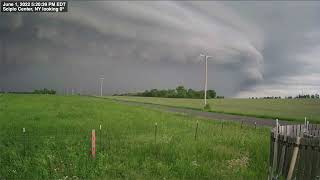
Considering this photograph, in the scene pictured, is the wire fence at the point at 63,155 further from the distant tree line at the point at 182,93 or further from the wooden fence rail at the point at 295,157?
the distant tree line at the point at 182,93

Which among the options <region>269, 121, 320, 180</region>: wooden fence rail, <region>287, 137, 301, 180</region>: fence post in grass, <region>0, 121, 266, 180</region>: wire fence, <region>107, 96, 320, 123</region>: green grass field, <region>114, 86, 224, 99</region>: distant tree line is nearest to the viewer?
<region>269, 121, 320, 180</region>: wooden fence rail

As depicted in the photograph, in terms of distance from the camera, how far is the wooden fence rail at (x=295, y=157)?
1201cm

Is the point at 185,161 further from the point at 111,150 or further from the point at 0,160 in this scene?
the point at 0,160

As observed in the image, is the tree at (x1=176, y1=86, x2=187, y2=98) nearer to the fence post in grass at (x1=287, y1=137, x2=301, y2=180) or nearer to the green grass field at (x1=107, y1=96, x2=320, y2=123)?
the green grass field at (x1=107, y1=96, x2=320, y2=123)

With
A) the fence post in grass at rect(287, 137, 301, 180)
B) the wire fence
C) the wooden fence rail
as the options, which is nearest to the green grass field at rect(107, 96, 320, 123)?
the wire fence

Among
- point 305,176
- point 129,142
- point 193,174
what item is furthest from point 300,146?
point 129,142

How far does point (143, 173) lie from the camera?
14.2m

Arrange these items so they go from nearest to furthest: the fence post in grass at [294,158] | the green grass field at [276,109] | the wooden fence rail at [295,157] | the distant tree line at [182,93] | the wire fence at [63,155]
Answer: the wooden fence rail at [295,157] < the fence post in grass at [294,158] < the wire fence at [63,155] < the green grass field at [276,109] < the distant tree line at [182,93]

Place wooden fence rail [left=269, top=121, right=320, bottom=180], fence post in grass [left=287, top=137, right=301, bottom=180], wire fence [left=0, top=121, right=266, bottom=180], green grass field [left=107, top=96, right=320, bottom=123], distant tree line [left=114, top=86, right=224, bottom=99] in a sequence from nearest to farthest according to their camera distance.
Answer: wooden fence rail [left=269, top=121, right=320, bottom=180] < fence post in grass [left=287, top=137, right=301, bottom=180] < wire fence [left=0, top=121, right=266, bottom=180] < green grass field [left=107, top=96, right=320, bottom=123] < distant tree line [left=114, top=86, right=224, bottom=99]

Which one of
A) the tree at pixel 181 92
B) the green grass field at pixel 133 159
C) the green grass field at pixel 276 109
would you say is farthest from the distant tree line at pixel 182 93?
the green grass field at pixel 133 159

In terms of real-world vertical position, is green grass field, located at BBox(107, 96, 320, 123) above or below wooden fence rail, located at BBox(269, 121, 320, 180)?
below

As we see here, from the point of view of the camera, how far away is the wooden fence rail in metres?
12.0

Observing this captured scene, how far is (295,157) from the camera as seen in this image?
12289mm

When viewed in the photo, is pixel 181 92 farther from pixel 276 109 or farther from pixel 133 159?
pixel 133 159
